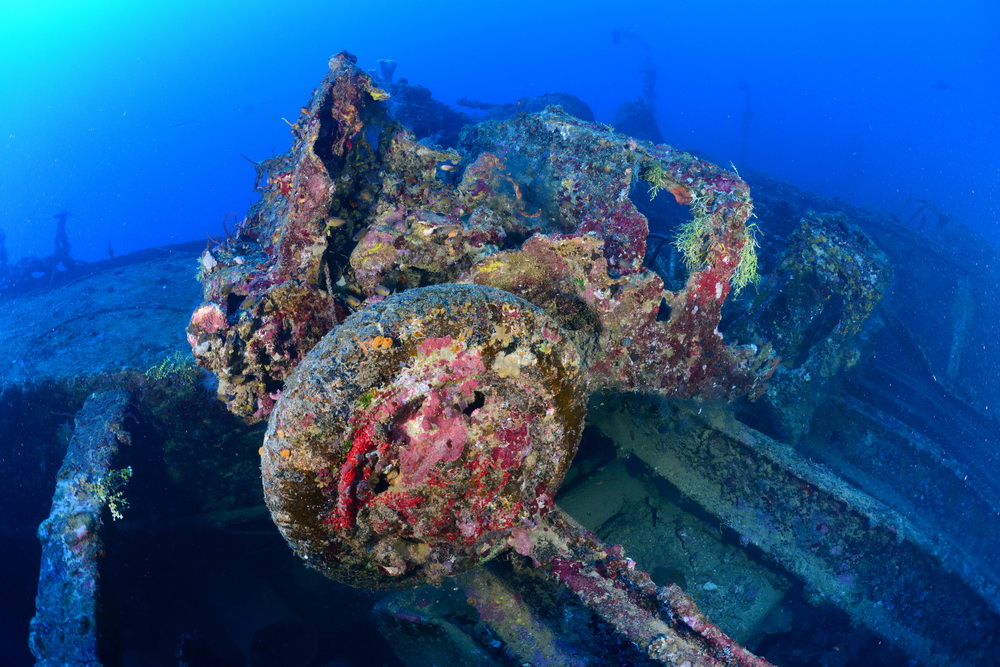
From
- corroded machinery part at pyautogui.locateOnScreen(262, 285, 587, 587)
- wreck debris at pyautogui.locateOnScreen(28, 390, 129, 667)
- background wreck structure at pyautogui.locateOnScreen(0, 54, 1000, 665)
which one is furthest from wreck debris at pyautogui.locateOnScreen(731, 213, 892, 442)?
wreck debris at pyautogui.locateOnScreen(28, 390, 129, 667)

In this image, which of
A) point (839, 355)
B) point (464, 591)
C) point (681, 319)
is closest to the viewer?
point (464, 591)

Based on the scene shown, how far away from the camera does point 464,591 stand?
11.3ft

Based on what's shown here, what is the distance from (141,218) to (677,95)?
9724 centimetres

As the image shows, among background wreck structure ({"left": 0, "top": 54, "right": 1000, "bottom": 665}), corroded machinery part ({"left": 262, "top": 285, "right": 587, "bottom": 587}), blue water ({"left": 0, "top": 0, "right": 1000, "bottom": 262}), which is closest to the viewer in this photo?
corroded machinery part ({"left": 262, "top": 285, "right": 587, "bottom": 587})

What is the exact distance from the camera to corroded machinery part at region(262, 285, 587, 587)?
7.47ft

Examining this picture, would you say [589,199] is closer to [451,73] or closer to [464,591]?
[464,591]

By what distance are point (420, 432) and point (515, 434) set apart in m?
0.57

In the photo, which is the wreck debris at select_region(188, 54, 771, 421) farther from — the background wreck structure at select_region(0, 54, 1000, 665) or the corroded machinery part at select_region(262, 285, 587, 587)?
the corroded machinery part at select_region(262, 285, 587, 587)

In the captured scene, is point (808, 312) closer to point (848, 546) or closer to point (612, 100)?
point (848, 546)

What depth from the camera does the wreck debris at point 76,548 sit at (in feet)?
11.0

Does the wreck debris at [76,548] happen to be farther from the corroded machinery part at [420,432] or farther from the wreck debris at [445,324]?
the corroded machinery part at [420,432]

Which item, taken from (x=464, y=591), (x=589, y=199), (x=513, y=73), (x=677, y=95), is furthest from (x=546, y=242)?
(x=513, y=73)

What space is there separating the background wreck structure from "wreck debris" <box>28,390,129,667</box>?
0.04m

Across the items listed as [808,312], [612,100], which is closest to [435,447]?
[808,312]
